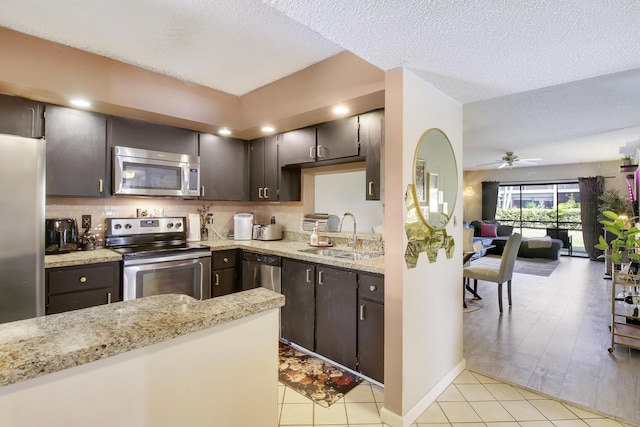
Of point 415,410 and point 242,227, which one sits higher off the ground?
point 242,227

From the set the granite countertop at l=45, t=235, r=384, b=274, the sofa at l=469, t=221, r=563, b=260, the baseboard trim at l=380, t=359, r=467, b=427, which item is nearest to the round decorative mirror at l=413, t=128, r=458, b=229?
the granite countertop at l=45, t=235, r=384, b=274

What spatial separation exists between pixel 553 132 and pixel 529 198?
5.37 metres

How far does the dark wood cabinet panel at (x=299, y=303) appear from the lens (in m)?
2.64

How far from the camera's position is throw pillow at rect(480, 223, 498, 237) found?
341 inches

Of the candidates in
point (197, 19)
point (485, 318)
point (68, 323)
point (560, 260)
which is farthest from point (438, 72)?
point (560, 260)

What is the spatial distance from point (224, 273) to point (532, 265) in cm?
670

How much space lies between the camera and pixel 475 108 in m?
3.45

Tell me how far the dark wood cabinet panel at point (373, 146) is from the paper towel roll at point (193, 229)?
2.00 meters

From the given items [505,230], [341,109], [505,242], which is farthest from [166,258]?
[505,230]

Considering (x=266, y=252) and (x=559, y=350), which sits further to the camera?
(x=266, y=252)

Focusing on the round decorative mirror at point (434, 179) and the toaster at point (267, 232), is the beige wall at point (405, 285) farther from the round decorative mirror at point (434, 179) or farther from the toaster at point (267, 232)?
the toaster at point (267, 232)

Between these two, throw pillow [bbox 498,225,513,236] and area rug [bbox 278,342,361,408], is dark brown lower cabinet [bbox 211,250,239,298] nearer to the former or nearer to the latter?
area rug [bbox 278,342,361,408]

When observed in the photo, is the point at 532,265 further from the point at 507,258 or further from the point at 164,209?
the point at 164,209

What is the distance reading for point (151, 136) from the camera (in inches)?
120
